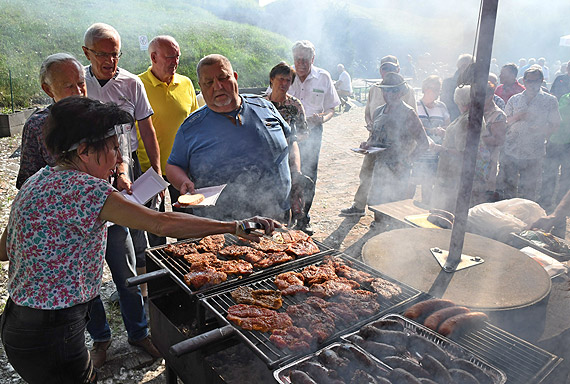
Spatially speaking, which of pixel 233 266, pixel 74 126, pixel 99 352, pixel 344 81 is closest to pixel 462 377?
pixel 233 266

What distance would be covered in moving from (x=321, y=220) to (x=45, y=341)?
490 cm

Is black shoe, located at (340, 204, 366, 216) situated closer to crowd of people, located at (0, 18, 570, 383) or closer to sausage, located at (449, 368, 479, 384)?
crowd of people, located at (0, 18, 570, 383)

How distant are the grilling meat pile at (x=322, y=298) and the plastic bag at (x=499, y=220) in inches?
82.0

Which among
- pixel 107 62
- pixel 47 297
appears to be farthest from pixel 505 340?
pixel 107 62

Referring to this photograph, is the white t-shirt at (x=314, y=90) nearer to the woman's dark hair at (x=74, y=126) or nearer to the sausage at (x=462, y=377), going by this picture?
the woman's dark hair at (x=74, y=126)

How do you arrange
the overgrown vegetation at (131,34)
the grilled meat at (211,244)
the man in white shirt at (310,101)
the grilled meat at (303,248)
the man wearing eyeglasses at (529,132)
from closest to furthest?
1. the grilled meat at (303,248)
2. the grilled meat at (211,244)
3. the man in white shirt at (310,101)
4. the man wearing eyeglasses at (529,132)
5. the overgrown vegetation at (131,34)

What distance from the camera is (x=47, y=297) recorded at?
206 cm

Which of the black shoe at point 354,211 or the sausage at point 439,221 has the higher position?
the sausage at point 439,221

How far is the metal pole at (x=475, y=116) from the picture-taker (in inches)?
98.7

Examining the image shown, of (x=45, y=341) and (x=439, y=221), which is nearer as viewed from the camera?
(x=45, y=341)

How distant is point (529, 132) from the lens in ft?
21.4

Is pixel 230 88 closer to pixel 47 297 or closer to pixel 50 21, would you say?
pixel 47 297

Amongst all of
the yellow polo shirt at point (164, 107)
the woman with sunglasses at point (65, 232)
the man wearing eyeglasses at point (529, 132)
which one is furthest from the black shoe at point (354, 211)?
the woman with sunglasses at point (65, 232)

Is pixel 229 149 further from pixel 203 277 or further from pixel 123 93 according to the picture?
pixel 123 93
